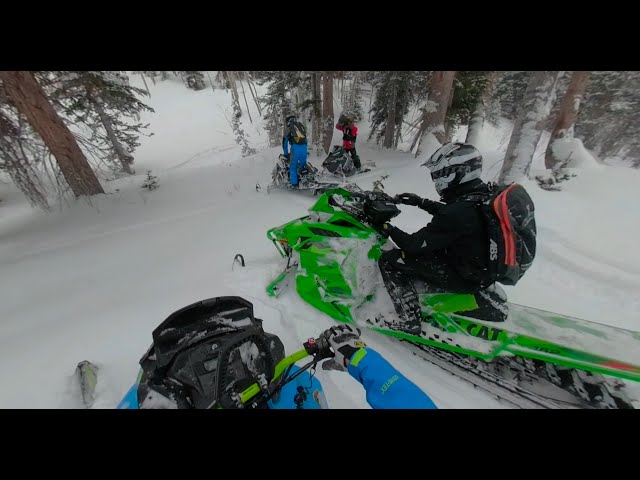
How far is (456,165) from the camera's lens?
2.43 m

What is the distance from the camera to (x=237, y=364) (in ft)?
4.39

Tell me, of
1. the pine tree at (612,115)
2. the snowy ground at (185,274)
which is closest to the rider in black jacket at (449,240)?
the snowy ground at (185,274)

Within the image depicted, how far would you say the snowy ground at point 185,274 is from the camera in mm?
2605

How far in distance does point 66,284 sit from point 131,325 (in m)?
1.55

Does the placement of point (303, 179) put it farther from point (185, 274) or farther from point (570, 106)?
point (570, 106)

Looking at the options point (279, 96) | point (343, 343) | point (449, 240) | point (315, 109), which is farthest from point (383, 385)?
point (279, 96)

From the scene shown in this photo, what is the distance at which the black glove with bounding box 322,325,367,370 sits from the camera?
1547 millimetres

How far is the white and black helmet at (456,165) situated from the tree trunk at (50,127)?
7.24 meters

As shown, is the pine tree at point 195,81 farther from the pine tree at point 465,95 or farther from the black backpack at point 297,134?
the black backpack at point 297,134

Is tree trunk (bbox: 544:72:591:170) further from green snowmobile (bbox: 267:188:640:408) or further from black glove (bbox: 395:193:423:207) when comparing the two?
green snowmobile (bbox: 267:188:640:408)

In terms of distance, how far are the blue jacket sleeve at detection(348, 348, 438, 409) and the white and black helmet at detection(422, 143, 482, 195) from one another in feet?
5.64

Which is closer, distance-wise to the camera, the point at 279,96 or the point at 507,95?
the point at 279,96

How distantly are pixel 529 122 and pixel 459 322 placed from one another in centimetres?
518

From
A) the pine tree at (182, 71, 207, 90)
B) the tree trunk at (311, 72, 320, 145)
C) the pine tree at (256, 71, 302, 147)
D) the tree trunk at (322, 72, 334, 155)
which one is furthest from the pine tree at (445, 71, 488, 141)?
the pine tree at (182, 71, 207, 90)
